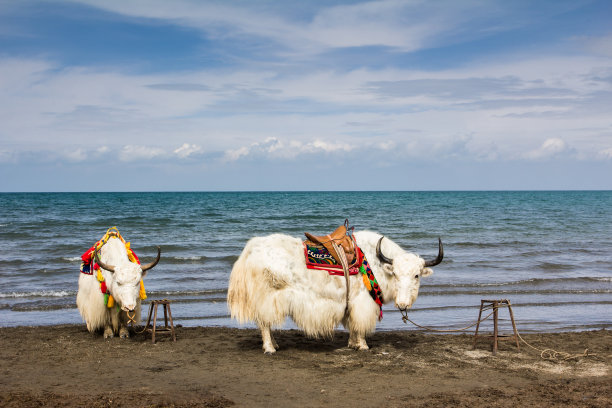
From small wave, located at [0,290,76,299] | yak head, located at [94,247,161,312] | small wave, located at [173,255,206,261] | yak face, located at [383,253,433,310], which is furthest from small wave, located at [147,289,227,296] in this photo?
yak face, located at [383,253,433,310]

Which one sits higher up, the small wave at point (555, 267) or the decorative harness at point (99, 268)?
the decorative harness at point (99, 268)

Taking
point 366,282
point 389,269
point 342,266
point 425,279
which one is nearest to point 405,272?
point 389,269

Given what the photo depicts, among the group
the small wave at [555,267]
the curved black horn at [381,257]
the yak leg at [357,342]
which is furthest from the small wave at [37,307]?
the small wave at [555,267]

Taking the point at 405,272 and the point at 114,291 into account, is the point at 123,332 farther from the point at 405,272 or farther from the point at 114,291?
the point at 405,272

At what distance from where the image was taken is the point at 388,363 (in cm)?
591

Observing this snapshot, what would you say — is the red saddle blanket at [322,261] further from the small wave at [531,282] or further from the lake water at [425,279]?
the small wave at [531,282]

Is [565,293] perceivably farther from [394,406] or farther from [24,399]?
[24,399]

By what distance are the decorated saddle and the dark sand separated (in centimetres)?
74

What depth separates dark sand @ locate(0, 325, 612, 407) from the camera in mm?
4727

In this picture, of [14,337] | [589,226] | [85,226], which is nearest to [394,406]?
[14,337]

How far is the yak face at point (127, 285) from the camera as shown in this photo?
6574 millimetres

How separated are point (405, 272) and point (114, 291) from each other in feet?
10.7

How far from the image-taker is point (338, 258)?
6340 millimetres

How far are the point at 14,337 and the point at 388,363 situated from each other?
14.6ft
